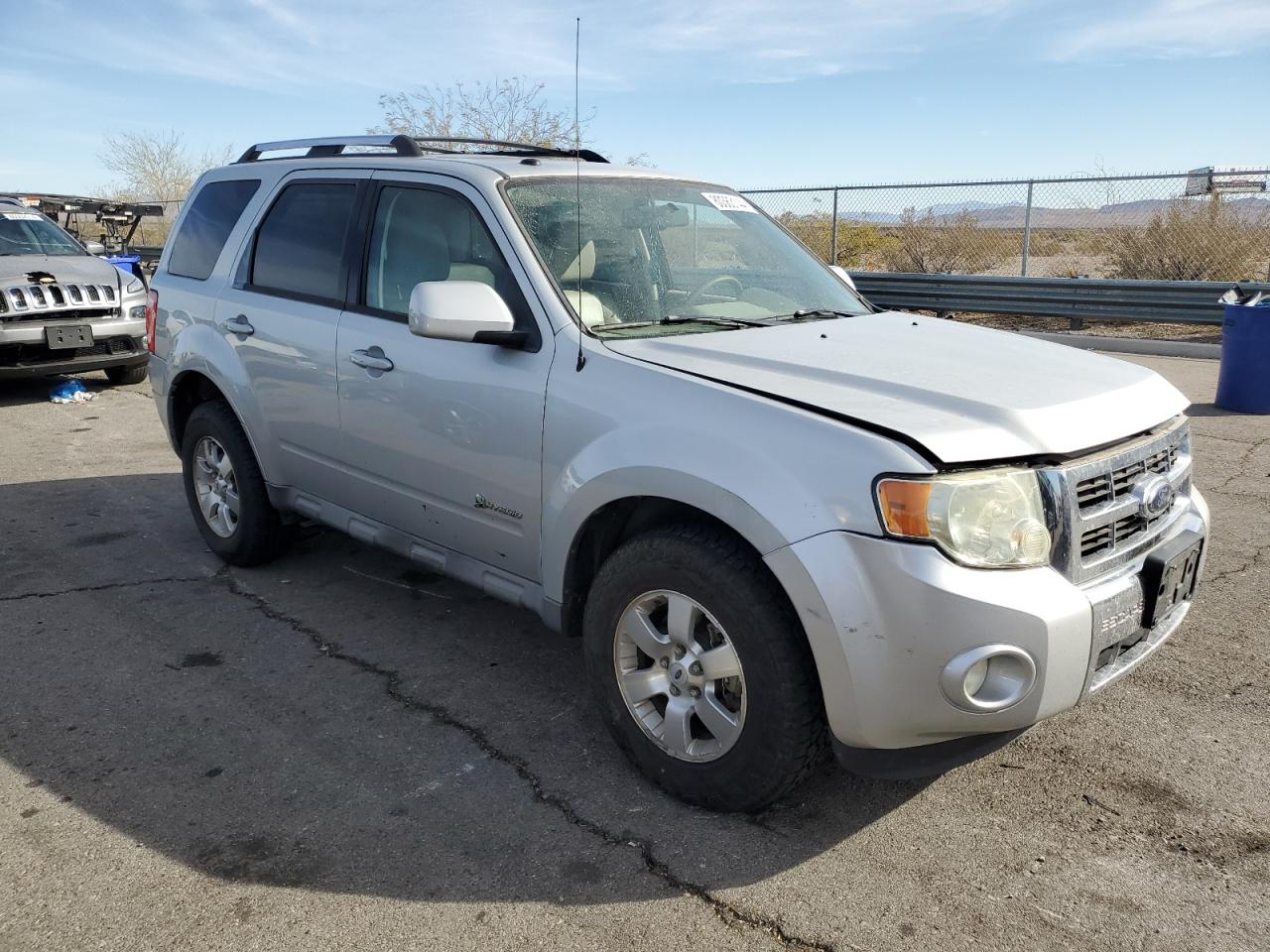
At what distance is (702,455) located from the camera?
111 inches

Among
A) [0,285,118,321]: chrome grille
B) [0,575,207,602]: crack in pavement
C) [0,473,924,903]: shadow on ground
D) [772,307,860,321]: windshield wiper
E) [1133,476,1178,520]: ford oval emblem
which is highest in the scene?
[772,307,860,321]: windshield wiper

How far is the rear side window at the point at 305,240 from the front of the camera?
429 centimetres

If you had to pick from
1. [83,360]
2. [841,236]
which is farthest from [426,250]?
[841,236]

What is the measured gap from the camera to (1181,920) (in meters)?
2.56

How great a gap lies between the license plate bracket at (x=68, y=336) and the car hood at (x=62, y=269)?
0.46 meters

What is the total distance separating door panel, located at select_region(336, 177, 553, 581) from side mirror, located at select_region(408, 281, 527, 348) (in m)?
0.15

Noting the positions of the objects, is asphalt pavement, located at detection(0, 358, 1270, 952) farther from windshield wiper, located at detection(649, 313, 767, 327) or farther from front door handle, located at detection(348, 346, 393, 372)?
windshield wiper, located at detection(649, 313, 767, 327)

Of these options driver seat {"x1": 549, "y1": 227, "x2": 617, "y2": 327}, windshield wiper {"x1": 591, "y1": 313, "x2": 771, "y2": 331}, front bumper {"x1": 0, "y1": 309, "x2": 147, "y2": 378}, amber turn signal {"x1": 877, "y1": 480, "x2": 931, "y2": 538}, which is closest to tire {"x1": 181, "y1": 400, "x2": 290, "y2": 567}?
driver seat {"x1": 549, "y1": 227, "x2": 617, "y2": 327}

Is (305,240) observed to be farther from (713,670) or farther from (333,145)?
(713,670)

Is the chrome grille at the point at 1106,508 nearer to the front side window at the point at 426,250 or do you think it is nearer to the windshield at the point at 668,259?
the windshield at the point at 668,259

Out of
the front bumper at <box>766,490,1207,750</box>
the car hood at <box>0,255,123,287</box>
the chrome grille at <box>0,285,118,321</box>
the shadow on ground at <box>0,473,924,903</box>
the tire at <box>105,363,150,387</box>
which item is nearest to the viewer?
the front bumper at <box>766,490,1207,750</box>

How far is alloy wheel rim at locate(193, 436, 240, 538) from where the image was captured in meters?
5.00

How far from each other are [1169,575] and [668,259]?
6.86ft

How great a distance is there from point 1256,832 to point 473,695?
2504 millimetres
